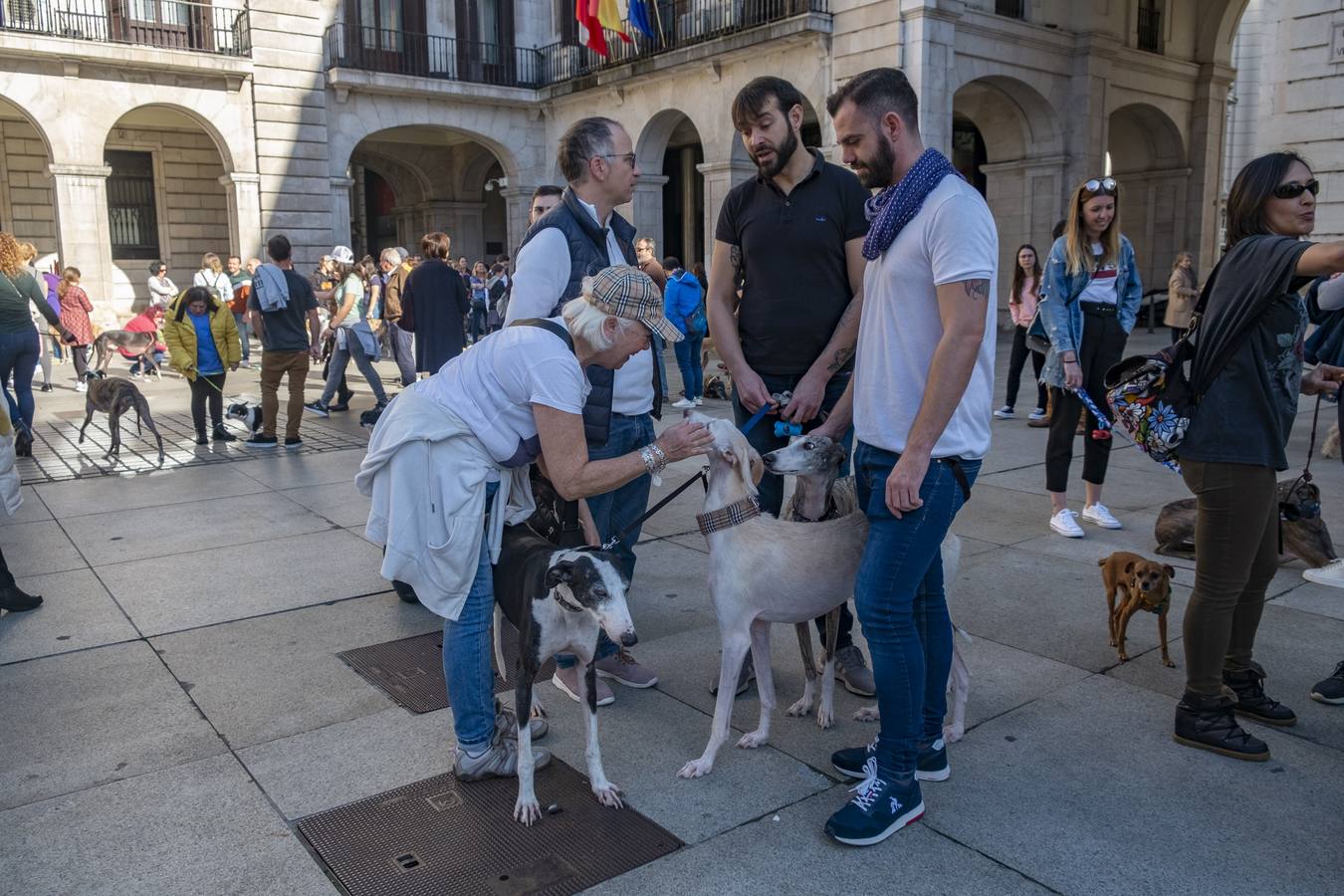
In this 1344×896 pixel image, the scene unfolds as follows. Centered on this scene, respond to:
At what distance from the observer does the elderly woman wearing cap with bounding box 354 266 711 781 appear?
9.55 feet

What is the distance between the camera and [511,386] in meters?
2.94

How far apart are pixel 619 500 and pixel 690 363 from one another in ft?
27.9

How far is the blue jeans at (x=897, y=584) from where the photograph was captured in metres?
2.74

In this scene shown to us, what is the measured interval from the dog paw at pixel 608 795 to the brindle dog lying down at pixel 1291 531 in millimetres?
3222

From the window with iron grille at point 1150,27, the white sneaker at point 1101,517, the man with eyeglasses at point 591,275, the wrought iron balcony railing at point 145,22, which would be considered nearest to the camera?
the man with eyeglasses at point 591,275

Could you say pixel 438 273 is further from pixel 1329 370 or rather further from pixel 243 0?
pixel 243 0

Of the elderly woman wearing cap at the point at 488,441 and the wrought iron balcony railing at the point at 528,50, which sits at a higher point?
the wrought iron balcony railing at the point at 528,50

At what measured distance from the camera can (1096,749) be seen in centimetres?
338

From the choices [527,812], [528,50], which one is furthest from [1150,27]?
[527,812]

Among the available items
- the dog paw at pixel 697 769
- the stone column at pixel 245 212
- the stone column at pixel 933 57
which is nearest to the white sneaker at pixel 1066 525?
the dog paw at pixel 697 769

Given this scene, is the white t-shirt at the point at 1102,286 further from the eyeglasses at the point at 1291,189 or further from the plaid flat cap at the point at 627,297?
the plaid flat cap at the point at 627,297

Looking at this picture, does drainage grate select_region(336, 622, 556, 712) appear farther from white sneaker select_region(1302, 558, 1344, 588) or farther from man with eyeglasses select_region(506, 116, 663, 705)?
white sneaker select_region(1302, 558, 1344, 588)

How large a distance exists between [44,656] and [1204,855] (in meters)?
4.57

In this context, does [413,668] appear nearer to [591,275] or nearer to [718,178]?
[591,275]
